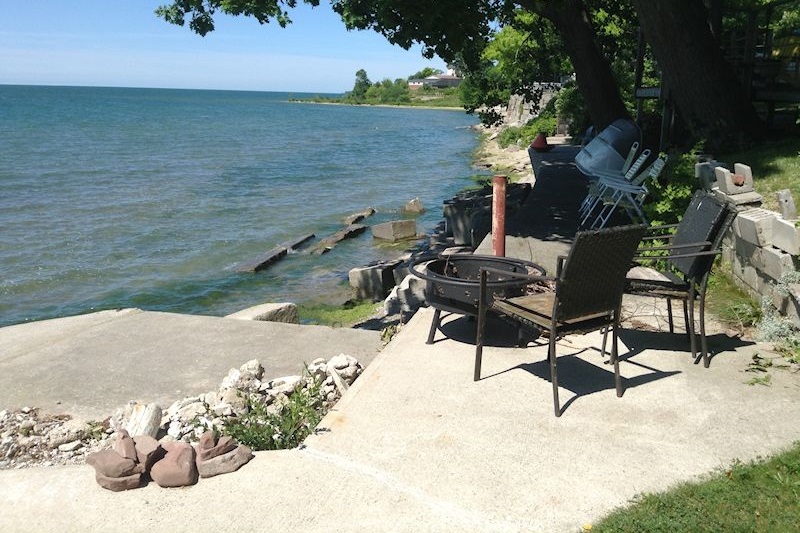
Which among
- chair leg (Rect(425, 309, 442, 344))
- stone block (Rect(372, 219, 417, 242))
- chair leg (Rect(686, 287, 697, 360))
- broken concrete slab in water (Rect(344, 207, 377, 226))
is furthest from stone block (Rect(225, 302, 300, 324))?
broken concrete slab in water (Rect(344, 207, 377, 226))

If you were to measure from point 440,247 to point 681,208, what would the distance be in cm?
823

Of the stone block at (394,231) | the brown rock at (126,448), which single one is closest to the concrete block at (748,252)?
the brown rock at (126,448)

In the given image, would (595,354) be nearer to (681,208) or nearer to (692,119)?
(681,208)

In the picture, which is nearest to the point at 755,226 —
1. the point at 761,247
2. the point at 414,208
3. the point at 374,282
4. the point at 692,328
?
the point at 761,247

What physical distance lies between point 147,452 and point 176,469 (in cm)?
23

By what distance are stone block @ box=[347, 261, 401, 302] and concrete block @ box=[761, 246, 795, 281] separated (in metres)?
7.76

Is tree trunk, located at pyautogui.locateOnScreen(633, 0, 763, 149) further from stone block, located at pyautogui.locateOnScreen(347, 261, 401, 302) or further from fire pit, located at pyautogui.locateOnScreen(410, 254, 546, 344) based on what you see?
fire pit, located at pyautogui.locateOnScreen(410, 254, 546, 344)

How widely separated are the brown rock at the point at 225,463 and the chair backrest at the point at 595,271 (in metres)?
2.00

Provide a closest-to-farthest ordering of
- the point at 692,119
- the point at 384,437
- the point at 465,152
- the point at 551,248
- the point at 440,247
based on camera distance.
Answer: the point at 384,437 < the point at 551,248 < the point at 692,119 < the point at 440,247 < the point at 465,152

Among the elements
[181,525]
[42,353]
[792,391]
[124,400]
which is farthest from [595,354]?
[42,353]

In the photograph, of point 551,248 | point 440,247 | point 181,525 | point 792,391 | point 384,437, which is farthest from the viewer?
point 440,247

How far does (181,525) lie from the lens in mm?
3508

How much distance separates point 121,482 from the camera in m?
3.83

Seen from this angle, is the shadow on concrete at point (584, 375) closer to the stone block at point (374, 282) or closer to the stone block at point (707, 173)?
the stone block at point (707, 173)
